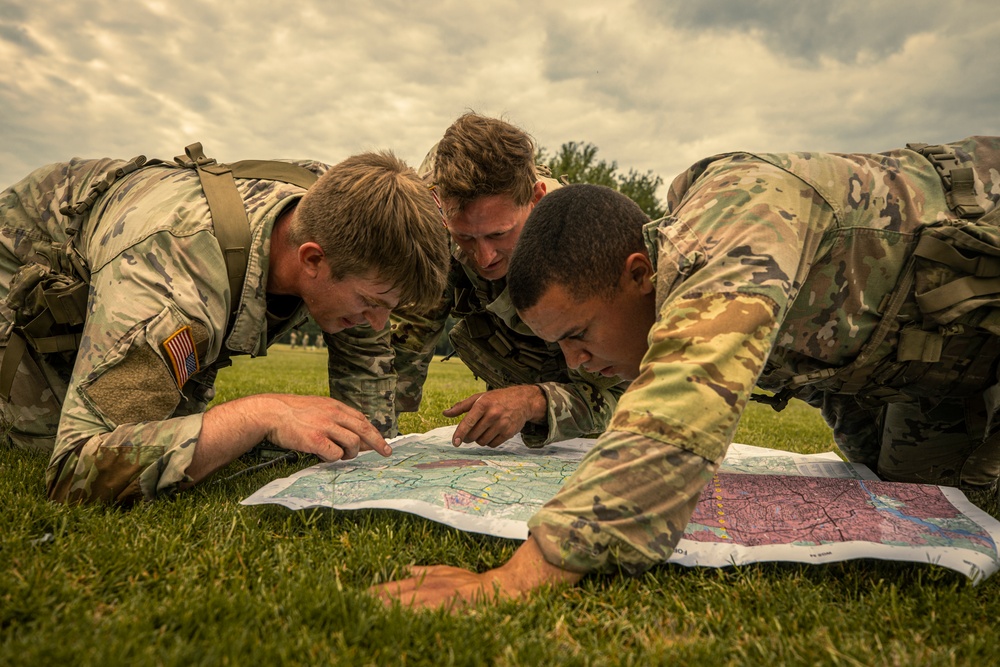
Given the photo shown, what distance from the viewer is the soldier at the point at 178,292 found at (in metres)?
2.54

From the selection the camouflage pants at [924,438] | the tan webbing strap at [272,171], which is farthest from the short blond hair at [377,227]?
the camouflage pants at [924,438]

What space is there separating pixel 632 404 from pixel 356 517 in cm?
114

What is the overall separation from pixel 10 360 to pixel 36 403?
35 centimetres

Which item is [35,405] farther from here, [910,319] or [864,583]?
[910,319]

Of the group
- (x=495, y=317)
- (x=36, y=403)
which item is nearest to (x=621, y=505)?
(x=495, y=317)

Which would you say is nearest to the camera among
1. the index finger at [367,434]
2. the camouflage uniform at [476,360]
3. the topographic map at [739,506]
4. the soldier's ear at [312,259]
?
the topographic map at [739,506]

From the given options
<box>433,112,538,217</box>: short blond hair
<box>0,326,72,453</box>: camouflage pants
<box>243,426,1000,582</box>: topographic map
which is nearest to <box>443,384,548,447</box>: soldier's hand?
<box>243,426,1000,582</box>: topographic map

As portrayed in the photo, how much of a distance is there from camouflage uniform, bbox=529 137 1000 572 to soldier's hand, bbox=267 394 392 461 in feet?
3.75

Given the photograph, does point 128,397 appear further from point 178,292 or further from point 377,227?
point 377,227

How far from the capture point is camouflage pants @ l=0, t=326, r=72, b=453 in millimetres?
3553

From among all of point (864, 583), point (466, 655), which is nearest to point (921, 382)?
point (864, 583)

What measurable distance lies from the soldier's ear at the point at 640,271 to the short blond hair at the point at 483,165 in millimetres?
1683

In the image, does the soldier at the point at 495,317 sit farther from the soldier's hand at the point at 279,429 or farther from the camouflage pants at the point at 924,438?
the camouflage pants at the point at 924,438

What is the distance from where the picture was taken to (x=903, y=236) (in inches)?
101
